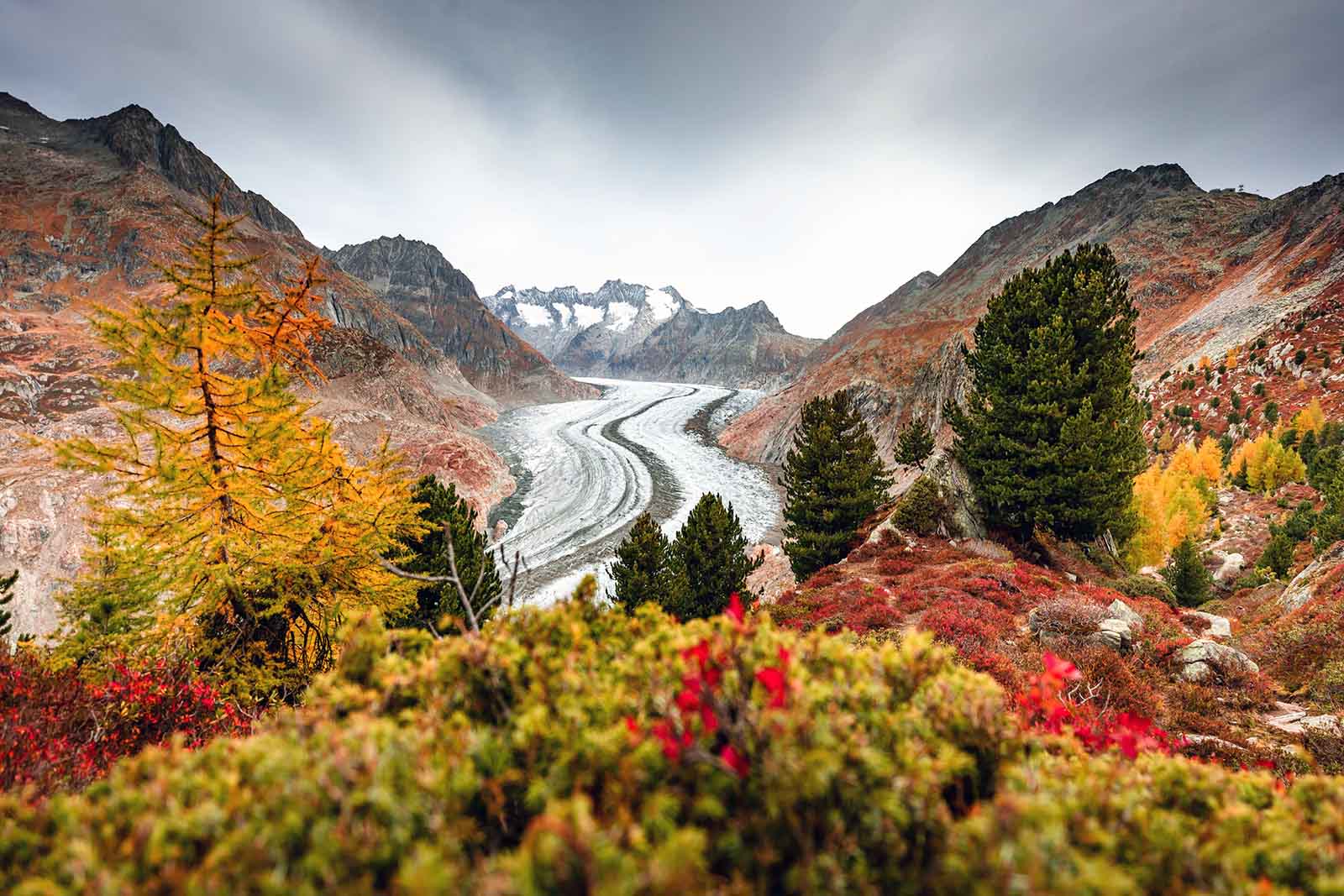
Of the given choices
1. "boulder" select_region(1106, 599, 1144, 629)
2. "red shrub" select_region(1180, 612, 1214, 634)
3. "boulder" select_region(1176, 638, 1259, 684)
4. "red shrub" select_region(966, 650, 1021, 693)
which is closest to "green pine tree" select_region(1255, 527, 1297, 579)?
"red shrub" select_region(1180, 612, 1214, 634)

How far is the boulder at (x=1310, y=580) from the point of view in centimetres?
1380

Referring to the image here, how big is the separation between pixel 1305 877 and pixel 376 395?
7847 centimetres

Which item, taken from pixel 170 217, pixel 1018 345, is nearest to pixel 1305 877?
pixel 1018 345

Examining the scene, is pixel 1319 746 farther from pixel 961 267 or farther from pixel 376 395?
pixel 961 267

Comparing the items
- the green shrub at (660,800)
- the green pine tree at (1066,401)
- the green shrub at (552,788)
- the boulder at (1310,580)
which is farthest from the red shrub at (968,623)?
the boulder at (1310,580)

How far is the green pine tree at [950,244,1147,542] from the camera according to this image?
1625 centimetres

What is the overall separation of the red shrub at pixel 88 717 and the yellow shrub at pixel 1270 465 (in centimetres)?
6360

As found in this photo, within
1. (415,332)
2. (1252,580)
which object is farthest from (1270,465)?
(415,332)

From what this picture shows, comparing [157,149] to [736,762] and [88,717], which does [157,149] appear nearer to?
[88,717]

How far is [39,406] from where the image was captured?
41938 mm

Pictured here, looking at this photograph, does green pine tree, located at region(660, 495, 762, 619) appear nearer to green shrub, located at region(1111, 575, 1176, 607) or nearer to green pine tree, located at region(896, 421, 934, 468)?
green shrub, located at region(1111, 575, 1176, 607)

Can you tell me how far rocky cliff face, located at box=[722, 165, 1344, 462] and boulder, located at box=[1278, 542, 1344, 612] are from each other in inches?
1052

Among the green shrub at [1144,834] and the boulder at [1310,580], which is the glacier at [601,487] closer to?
the green shrub at [1144,834]

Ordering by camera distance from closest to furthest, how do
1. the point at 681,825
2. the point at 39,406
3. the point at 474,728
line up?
the point at 681,825 → the point at 474,728 → the point at 39,406
